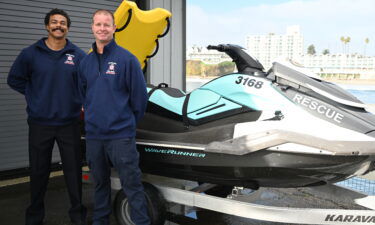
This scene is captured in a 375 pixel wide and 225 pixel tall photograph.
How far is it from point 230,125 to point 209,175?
42 centimetres

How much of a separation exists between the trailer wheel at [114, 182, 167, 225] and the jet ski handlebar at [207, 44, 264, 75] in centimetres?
115

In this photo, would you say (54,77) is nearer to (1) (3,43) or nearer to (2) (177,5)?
(1) (3,43)

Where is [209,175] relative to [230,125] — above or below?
below

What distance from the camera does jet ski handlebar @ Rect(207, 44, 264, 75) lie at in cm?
280

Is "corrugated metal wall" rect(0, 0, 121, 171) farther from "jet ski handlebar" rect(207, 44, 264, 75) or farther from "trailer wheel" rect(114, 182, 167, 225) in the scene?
"jet ski handlebar" rect(207, 44, 264, 75)

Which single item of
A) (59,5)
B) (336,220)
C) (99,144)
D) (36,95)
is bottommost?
(336,220)

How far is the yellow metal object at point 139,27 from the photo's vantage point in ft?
10.1

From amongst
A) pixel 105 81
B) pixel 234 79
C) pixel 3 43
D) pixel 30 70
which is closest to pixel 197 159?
pixel 234 79

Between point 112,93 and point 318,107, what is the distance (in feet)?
4.47

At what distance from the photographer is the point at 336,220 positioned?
248cm

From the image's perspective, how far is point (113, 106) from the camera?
2.58 meters

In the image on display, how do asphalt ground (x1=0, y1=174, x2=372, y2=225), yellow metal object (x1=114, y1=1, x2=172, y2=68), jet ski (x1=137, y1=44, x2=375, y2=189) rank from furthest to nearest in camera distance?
1. asphalt ground (x1=0, y1=174, x2=372, y2=225)
2. yellow metal object (x1=114, y1=1, x2=172, y2=68)
3. jet ski (x1=137, y1=44, x2=375, y2=189)

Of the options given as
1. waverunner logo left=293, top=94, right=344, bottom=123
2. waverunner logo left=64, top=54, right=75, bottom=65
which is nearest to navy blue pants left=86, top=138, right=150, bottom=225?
waverunner logo left=64, top=54, right=75, bottom=65

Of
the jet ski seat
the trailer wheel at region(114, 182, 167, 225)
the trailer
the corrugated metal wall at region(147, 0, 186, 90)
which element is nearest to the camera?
the trailer
